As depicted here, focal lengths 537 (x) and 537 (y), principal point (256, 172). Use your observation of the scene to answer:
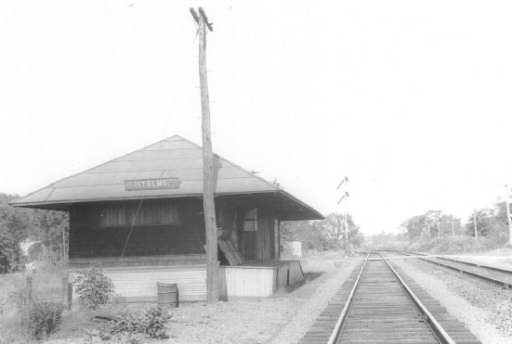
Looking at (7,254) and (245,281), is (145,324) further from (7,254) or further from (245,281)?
(7,254)

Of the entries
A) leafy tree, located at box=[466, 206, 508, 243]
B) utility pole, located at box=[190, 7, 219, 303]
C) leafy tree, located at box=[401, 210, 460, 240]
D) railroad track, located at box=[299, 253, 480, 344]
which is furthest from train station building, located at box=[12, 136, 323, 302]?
leafy tree, located at box=[401, 210, 460, 240]

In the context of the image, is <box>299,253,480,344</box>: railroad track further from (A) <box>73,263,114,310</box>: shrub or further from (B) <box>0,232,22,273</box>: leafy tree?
(B) <box>0,232,22,273</box>: leafy tree

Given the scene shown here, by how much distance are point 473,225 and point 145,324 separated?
9737cm

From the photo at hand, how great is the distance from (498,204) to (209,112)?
94.3 metres

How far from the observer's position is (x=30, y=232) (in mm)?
44938

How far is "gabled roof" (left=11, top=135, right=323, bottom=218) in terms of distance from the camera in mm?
16297

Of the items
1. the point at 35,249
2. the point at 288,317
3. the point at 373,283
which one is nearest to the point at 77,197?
the point at 288,317

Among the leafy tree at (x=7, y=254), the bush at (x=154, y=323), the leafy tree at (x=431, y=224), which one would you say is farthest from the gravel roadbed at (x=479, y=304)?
the leafy tree at (x=431, y=224)

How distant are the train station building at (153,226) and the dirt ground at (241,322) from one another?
941mm

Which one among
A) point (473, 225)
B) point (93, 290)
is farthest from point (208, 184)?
point (473, 225)

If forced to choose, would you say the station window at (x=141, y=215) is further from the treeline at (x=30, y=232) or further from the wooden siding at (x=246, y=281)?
the treeline at (x=30, y=232)

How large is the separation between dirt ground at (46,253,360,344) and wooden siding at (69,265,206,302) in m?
0.76

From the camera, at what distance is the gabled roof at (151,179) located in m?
16.3

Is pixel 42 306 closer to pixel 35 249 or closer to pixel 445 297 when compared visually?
pixel 445 297
